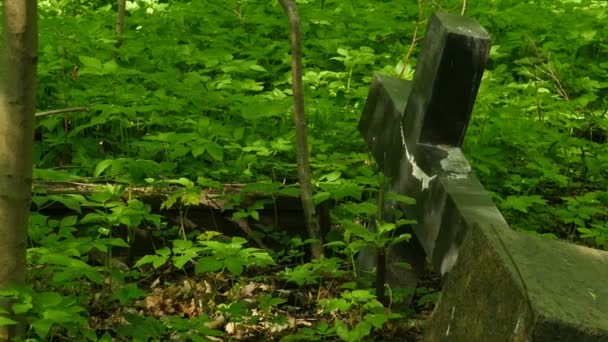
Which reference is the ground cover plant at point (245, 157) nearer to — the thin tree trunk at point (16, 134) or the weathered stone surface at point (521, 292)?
the thin tree trunk at point (16, 134)

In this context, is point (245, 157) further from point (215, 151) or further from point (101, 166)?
point (101, 166)

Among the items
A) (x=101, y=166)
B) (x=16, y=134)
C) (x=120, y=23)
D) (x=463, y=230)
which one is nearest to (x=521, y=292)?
(x=463, y=230)

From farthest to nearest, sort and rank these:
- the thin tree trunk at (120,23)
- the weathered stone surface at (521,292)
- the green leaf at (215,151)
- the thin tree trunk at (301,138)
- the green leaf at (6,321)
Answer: the thin tree trunk at (120,23)
the green leaf at (215,151)
the thin tree trunk at (301,138)
the green leaf at (6,321)
the weathered stone surface at (521,292)

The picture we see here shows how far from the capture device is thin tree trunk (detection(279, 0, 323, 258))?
378cm

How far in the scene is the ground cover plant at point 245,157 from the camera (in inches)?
129

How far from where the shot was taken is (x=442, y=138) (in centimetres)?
329

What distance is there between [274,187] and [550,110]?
7.03 feet

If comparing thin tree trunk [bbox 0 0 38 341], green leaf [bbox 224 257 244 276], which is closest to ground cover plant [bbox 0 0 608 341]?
green leaf [bbox 224 257 244 276]

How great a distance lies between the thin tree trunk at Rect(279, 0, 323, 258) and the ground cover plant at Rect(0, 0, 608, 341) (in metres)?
0.08

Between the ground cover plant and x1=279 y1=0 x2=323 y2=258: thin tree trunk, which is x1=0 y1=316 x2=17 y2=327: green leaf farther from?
x1=279 y1=0 x2=323 y2=258: thin tree trunk

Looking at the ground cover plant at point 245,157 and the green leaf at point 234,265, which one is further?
the ground cover plant at point 245,157

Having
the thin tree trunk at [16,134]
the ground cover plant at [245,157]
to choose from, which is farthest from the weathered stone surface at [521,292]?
the thin tree trunk at [16,134]

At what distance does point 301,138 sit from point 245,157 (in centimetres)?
50

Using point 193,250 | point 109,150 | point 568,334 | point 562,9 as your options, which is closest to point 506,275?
point 568,334
